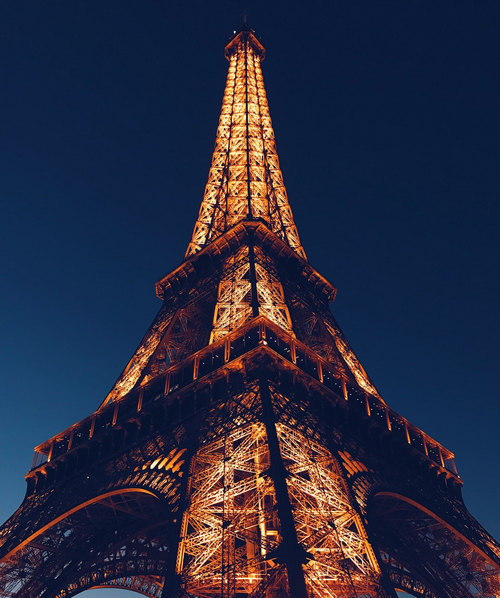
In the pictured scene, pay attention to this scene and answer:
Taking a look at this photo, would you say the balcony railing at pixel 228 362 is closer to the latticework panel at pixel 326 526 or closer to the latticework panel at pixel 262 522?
the latticework panel at pixel 262 522

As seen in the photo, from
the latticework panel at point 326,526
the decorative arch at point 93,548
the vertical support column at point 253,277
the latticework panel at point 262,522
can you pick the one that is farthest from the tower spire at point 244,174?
the latticework panel at point 326,526

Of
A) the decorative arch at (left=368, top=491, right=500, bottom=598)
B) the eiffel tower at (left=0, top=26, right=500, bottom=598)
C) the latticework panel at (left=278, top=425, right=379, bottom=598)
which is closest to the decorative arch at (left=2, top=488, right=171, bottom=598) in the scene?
the eiffel tower at (left=0, top=26, right=500, bottom=598)

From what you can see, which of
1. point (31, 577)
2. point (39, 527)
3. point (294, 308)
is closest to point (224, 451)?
point (39, 527)

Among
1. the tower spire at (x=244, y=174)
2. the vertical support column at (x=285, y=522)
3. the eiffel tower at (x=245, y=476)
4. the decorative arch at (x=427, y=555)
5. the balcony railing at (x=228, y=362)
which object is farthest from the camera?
the tower spire at (x=244, y=174)

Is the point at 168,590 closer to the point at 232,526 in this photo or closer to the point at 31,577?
the point at 232,526

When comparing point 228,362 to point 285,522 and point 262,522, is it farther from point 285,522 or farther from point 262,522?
point 285,522

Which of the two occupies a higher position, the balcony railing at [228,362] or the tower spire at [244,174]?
the tower spire at [244,174]

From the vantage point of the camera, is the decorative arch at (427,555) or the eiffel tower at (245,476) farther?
the decorative arch at (427,555)
